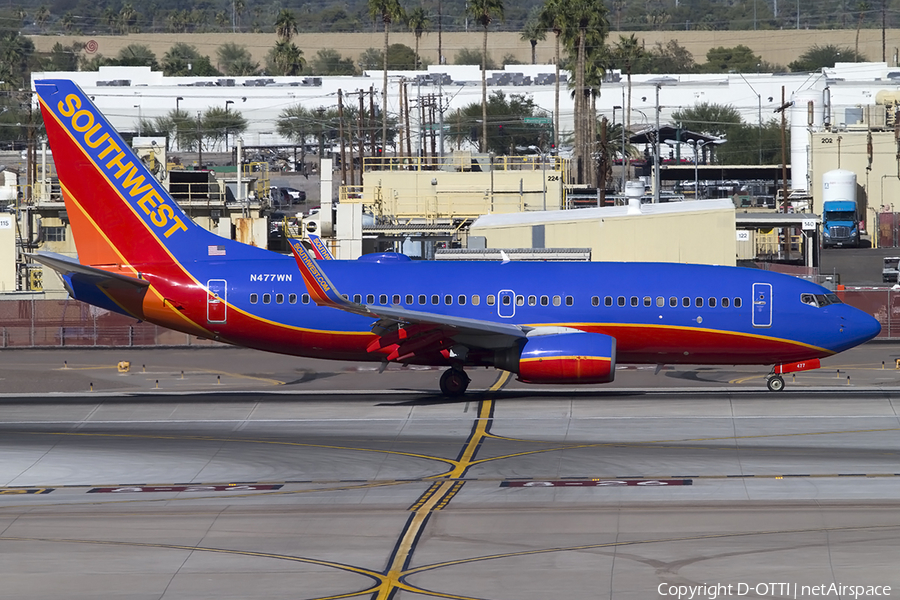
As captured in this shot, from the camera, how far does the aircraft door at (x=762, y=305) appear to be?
110ft

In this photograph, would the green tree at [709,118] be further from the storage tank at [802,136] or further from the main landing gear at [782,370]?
the main landing gear at [782,370]

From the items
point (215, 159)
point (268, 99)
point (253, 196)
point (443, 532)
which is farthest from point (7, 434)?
point (268, 99)

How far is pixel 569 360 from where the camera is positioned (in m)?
31.9

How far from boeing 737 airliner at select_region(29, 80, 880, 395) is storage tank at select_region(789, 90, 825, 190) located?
7289 cm

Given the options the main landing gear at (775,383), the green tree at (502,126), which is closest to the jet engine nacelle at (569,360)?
the main landing gear at (775,383)

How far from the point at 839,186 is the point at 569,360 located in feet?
217

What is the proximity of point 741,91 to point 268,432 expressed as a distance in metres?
147

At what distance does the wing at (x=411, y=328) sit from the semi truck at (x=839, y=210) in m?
63.5

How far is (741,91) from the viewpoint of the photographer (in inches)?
6457

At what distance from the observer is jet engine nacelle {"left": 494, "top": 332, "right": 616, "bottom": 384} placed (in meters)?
31.9

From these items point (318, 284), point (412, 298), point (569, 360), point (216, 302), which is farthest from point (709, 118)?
point (318, 284)

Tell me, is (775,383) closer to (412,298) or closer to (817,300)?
(817,300)

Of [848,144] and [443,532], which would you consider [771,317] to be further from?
[848,144]

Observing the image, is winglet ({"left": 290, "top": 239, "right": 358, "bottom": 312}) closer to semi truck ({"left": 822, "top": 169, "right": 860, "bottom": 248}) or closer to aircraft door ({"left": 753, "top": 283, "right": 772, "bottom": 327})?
aircraft door ({"left": 753, "top": 283, "right": 772, "bottom": 327})
